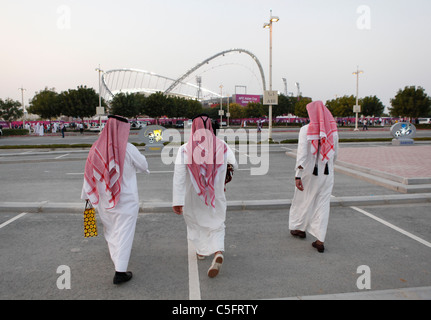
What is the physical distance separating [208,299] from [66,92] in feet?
200

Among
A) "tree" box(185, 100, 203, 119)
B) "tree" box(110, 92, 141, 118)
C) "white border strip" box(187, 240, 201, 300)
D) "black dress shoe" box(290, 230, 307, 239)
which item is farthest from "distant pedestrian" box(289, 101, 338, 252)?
"tree" box(185, 100, 203, 119)

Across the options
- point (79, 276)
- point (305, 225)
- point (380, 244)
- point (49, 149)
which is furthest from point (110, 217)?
point (49, 149)

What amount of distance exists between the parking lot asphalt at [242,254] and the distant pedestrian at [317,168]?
381mm

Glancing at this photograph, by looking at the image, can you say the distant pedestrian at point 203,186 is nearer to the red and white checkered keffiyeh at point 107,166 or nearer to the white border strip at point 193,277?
the white border strip at point 193,277

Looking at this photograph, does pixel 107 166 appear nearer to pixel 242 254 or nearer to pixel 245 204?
pixel 242 254

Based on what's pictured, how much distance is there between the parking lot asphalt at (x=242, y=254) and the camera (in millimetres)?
3449

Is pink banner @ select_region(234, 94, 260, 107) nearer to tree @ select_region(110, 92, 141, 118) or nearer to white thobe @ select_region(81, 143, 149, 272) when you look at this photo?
tree @ select_region(110, 92, 141, 118)

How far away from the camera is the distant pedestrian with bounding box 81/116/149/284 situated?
371cm

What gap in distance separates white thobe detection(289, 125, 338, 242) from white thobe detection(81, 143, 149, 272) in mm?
2230

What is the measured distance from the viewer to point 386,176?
9.09 metres

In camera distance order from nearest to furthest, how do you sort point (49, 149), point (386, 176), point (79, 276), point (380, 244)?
point (79, 276)
point (380, 244)
point (386, 176)
point (49, 149)

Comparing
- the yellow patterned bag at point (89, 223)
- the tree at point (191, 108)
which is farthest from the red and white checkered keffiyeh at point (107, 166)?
the tree at point (191, 108)
